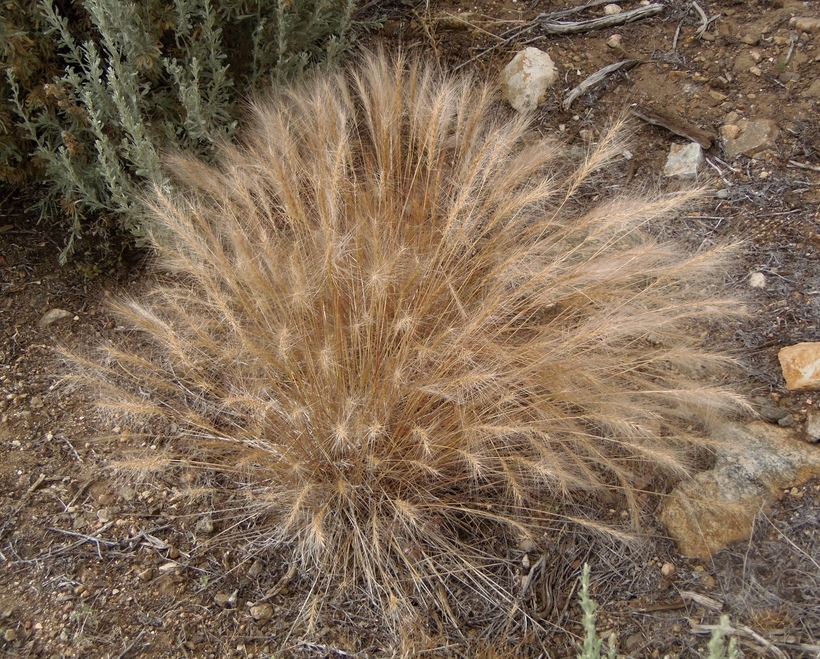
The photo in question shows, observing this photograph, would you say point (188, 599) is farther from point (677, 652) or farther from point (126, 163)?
point (126, 163)

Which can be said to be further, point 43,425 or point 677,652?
point 43,425

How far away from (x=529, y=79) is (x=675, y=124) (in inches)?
29.1

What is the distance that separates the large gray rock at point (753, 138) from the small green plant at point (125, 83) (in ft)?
6.10

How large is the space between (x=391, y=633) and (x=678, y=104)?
2.68 m

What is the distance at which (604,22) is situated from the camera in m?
3.68

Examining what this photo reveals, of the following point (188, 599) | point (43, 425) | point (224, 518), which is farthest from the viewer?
point (43, 425)

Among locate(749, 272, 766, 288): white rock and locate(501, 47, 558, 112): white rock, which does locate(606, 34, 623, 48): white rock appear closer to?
locate(501, 47, 558, 112): white rock

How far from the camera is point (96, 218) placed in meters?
3.27

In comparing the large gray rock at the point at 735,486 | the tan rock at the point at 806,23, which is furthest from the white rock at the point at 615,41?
the large gray rock at the point at 735,486

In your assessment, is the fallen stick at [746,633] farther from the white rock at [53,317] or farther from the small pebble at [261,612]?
the white rock at [53,317]

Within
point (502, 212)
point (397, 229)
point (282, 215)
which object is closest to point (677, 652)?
point (502, 212)

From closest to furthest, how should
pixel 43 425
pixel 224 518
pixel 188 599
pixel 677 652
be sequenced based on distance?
pixel 677 652 → pixel 188 599 → pixel 224 518 → pixel 43 425

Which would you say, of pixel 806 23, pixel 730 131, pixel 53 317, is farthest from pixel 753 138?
pixel 53 317

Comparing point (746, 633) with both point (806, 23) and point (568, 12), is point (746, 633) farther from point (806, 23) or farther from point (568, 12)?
point (568, 12)
